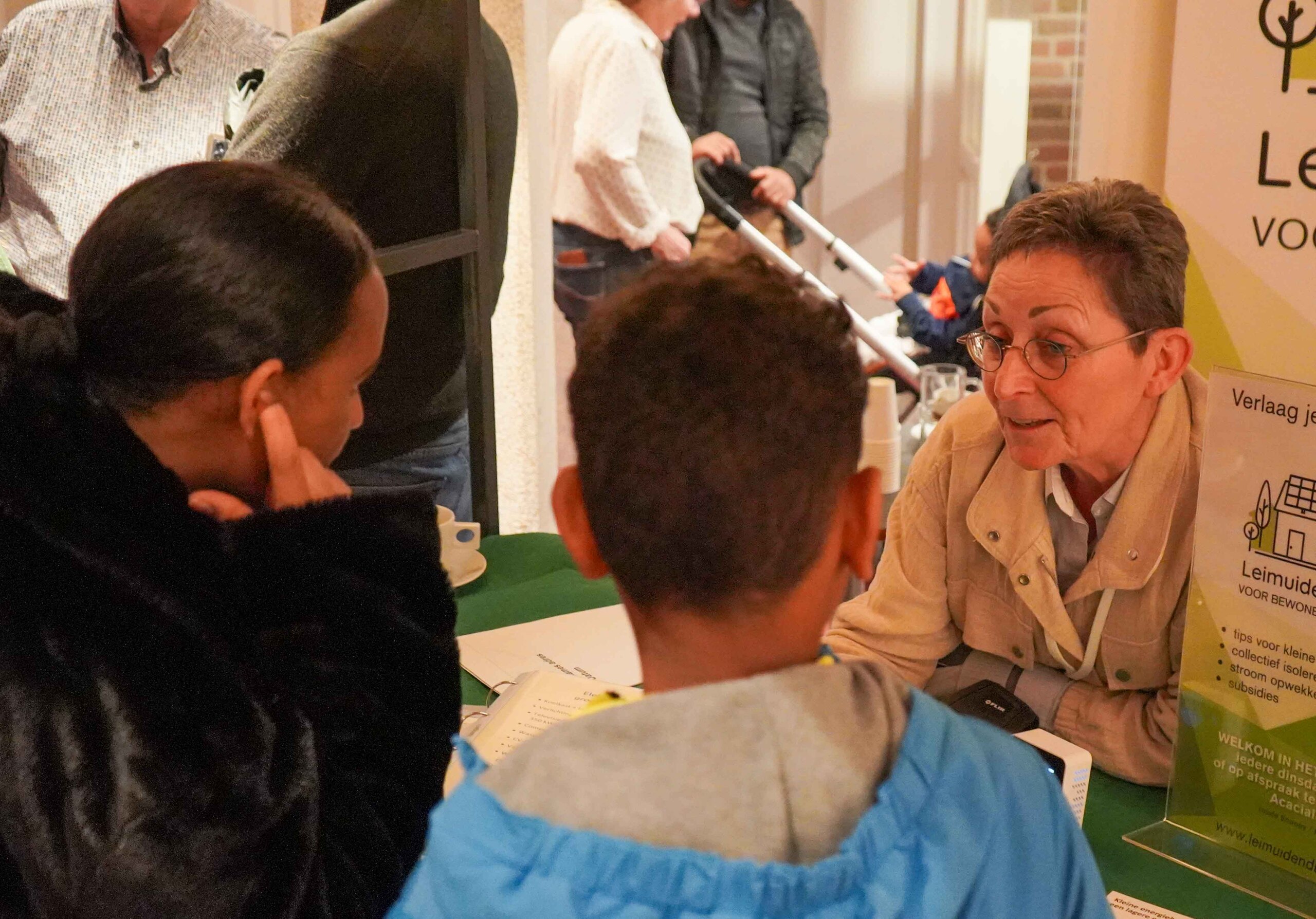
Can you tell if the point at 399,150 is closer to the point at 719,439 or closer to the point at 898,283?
the point at 719,439

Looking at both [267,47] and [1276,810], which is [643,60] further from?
[1276,810]

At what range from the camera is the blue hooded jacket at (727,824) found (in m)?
0.61

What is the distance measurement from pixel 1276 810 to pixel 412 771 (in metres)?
0.80

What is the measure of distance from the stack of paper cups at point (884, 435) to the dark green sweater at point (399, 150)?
764 mm

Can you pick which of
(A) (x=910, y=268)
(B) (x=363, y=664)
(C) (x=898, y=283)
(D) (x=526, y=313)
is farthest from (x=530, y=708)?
(A) (x=910, y=268)

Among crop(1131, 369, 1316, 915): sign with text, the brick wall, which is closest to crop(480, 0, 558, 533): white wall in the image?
crop(1131, 369, 1316, 915): sign with text

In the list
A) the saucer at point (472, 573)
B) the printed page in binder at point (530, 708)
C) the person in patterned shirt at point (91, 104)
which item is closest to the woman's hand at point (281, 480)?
the printed page in binder at point (530, 708)

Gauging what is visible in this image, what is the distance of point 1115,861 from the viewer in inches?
47.4

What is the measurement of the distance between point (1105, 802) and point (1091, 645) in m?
0.20

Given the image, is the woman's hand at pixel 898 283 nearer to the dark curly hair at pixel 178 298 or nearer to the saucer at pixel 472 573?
the saucer at pixel 472 573

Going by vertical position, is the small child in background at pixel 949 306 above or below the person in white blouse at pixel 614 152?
below

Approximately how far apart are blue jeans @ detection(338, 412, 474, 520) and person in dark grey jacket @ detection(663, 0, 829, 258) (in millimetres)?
2867

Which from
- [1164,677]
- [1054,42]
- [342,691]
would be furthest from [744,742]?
[1054,42]

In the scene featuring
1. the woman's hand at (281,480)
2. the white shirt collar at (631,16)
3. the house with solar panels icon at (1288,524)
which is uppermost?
the white shirt collar at (631,16)
